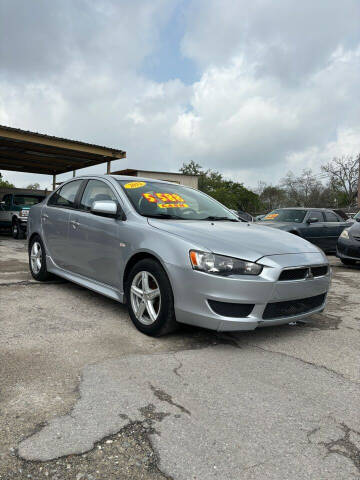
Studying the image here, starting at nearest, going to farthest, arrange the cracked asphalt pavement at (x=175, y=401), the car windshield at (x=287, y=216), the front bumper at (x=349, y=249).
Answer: the cracked asphalt pavement at (x=175, y=401) → the front bumper at (x=349, y=249) → the car windshield at (x=287, y=216)

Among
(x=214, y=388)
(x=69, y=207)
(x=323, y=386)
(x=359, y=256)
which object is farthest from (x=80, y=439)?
(x=359, y=256)

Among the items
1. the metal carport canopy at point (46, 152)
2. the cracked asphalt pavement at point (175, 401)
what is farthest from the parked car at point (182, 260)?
the metal carport canopy at point (46, 152)

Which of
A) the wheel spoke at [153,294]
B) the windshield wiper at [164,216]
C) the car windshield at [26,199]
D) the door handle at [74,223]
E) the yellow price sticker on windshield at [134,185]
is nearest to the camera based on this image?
the wheel spoke at [153,294]

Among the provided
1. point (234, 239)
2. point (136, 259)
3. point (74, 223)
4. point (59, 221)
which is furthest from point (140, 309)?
point (59, 221)

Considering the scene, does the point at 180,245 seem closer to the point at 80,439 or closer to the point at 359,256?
the point at 80,439

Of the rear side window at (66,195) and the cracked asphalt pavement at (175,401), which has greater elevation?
the rear side window at (66,195)

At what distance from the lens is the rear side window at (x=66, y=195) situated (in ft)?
16.1

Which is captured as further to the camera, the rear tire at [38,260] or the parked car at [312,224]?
the parked car at [312,224]

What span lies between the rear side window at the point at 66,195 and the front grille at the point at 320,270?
9.60 feet

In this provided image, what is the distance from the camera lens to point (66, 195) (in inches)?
202

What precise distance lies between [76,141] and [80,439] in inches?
521

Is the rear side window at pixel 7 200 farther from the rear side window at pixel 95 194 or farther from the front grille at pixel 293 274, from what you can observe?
the front grille at pixel 293 274

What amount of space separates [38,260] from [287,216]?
7.41 meters

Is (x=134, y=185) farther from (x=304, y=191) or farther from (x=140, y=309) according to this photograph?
(x=304, y=191)
